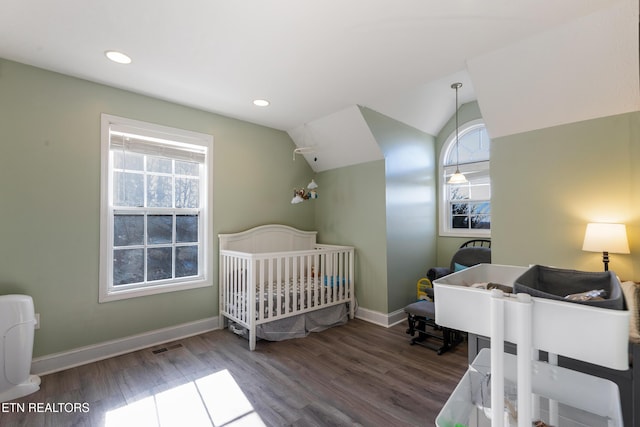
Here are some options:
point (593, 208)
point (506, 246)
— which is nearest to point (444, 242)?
point (506, 246)

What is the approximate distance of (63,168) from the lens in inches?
94.3

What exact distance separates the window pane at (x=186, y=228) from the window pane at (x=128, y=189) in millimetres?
407

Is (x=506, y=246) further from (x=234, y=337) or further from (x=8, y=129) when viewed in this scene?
(x=8, y=129)

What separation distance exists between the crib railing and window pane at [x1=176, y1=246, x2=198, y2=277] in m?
0.28

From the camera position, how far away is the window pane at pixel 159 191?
9.50 feet

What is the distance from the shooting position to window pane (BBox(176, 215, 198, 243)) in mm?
3076

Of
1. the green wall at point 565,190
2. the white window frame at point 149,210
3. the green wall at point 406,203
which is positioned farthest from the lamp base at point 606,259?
the white window frame at point 149,210

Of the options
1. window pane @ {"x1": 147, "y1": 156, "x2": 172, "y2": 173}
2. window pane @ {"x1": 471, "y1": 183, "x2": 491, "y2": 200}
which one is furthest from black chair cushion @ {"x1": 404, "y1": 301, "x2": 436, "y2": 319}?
window pane @ {"x1": 147, "y1": 156, "x2": 172, "y2": 173}

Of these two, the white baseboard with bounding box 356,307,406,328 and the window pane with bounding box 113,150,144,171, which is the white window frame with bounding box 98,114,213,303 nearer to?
the window pane with bounding box 113,150,144,171

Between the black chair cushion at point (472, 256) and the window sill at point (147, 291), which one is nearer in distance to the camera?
the window sill at point (147, 291)

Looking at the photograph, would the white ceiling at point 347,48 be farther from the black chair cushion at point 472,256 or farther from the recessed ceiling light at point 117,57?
the black chair cushion at point 472,256

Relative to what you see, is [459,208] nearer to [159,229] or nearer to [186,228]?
[186,228]

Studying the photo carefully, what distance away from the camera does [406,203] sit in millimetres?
3652

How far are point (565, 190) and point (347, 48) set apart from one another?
6.82 feet
